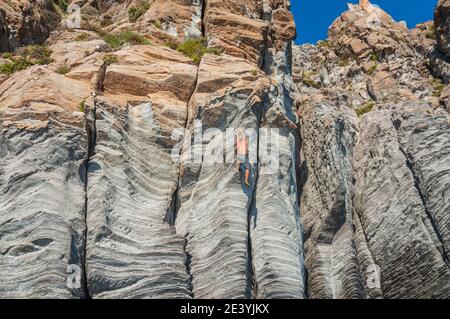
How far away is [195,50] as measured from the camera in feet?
100

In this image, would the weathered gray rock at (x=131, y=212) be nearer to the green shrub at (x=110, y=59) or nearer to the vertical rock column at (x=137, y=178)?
the vertical rock column at (x=137, y=178)

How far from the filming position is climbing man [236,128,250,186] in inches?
941

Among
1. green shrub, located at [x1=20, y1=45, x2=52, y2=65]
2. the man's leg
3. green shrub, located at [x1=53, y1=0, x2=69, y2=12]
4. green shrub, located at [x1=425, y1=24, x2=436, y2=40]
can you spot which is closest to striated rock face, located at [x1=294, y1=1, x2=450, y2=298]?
the man's leg

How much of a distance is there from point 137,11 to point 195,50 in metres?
6.51

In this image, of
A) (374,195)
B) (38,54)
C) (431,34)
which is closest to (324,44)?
(431,34)

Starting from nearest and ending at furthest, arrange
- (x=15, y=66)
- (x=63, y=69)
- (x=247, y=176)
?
(x=247, y=176)
(x=63, y=69)
(x=15, y=66)

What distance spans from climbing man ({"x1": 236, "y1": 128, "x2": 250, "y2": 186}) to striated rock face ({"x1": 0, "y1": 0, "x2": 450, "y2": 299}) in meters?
0.20

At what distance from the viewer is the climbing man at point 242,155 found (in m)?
23.9

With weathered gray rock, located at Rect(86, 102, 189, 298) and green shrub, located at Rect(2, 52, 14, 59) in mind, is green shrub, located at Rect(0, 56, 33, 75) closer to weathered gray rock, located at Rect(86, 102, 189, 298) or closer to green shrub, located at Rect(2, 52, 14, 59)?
green shrub, located at Rect(2, 52, 14, 59)

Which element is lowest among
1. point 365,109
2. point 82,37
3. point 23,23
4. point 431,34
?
point 365,109

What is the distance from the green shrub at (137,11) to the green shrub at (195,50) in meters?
4.87

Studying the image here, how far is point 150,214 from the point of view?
22688 mm

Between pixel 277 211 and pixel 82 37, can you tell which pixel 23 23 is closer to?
pixel 82 37

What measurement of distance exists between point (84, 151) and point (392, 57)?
28.5m
